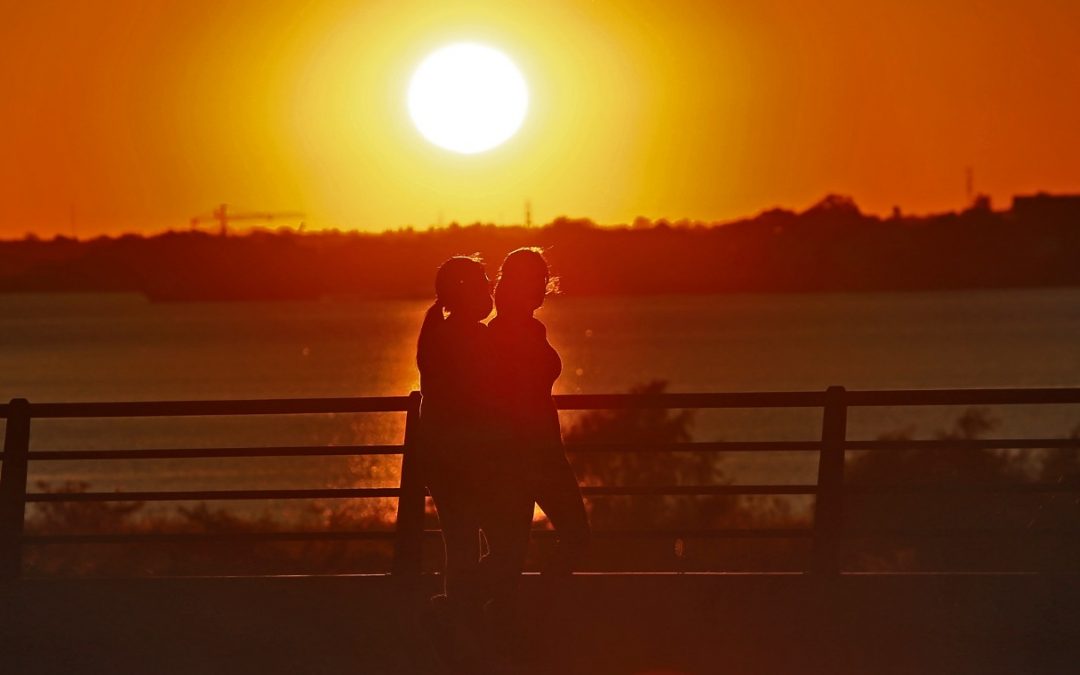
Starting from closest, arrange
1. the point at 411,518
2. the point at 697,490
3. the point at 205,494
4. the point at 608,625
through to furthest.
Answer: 1. the point at 608,625
2. the point at 411,518
3. the point at 697,490
4. the point at 205,494

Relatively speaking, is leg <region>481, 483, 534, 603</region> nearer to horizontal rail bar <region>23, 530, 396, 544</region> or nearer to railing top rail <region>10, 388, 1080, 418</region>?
railing top rail <region>10, 388, 1080, 418</region>

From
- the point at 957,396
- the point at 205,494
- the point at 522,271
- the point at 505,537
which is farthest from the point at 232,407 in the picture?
the point at 957,396

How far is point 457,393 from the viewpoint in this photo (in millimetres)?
7102

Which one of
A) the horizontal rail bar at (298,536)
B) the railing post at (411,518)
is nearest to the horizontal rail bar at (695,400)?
the horizontal rail bar at (298,536)

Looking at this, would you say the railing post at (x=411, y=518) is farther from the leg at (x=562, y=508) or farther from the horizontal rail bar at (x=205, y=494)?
the leg at (x=562, y=508)

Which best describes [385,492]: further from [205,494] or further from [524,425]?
[524,425]

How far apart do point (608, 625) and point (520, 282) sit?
91.0 inches

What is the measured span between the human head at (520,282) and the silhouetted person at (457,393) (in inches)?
2.9

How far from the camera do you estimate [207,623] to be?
878cm

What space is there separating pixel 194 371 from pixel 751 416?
58.9 meters

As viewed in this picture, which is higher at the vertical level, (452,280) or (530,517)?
(452,280)

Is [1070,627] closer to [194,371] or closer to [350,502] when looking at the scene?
[350,502]

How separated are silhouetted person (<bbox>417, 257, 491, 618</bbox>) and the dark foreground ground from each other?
30.7 inches

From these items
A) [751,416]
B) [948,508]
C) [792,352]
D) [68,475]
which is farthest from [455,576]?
[792,352]
